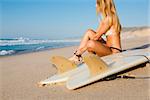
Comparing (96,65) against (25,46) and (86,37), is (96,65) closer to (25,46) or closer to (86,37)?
(86,37)

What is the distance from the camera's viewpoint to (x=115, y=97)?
3.79 meters

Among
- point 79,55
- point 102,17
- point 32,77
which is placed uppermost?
point 102,17

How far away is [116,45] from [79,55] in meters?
0.62

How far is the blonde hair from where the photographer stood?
529 cm

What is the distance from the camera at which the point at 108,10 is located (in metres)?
5.26

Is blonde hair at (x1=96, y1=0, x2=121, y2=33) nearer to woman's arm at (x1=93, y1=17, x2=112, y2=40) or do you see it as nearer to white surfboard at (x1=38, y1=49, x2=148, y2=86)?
woman's arm at (x1=93, y1=17, x2=112, y2=40)

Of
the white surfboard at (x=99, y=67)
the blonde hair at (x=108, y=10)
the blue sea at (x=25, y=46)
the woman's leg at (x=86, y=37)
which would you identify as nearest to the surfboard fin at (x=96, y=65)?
the white surfboard at (x=99, y=67)

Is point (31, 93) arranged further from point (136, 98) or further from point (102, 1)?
point (102, 1)

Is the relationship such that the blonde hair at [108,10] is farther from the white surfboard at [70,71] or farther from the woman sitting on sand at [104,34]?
the white surfboard at [70,71]

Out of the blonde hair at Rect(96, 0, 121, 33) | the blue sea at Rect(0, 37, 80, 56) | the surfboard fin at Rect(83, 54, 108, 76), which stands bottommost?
the blue sea at Rect(0, 37, 80, 56)

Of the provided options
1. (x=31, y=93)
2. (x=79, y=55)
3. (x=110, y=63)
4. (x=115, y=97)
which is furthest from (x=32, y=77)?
(x=115, y=97)

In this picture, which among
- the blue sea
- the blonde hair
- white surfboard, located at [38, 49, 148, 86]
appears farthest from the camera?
the blue sea

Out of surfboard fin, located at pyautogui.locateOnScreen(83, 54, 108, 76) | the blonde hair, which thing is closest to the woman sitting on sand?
the blonde hair

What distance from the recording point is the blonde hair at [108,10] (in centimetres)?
529
